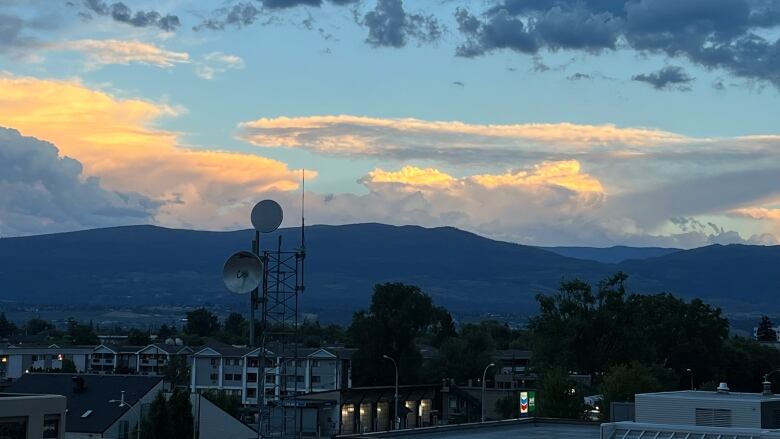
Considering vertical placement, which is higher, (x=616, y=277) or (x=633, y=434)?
(x=616, y=277)

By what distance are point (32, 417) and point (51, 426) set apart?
5.04ft

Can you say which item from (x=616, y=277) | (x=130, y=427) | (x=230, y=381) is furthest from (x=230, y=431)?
(x=230, y=381)

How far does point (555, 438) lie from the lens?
180 feet

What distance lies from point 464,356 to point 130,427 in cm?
6434

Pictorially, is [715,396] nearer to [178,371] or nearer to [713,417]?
[713,417]

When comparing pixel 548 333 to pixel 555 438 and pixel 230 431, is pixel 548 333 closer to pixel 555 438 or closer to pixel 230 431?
pixel 230 431

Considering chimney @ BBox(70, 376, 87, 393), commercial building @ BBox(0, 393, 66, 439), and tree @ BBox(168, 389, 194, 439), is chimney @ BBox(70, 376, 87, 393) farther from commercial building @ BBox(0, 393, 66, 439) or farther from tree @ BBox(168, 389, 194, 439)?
commercial building @ BBox(0, 393, 66, 439)

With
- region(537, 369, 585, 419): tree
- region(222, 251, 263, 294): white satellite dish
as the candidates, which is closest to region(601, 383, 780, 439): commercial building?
region(222, 251, 263, 294): white satellite dish

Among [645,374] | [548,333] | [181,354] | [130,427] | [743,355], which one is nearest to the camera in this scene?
[130,427]

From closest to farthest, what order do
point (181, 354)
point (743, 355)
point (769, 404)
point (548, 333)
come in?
point (769, 404) < point (548, 333) < point (743, 355) < point (181, 354)

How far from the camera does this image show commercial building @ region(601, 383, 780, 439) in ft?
144

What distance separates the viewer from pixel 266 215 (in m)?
47.1

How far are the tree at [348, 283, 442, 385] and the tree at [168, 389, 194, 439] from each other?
59814mm

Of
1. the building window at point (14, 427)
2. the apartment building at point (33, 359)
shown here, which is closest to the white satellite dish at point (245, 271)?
the building window at point (14, 427)
